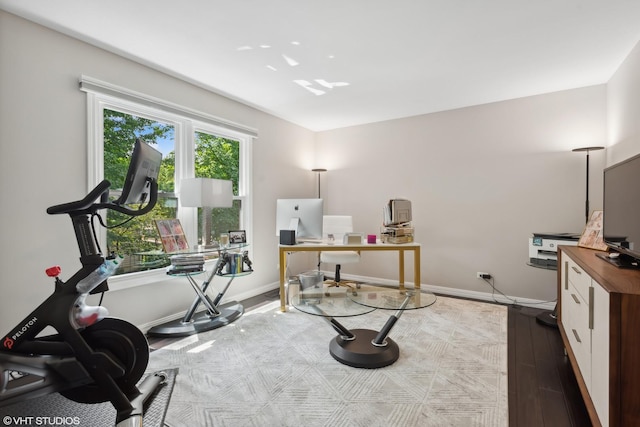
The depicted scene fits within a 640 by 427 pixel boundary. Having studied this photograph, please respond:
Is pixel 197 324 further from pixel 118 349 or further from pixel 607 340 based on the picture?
pixel 607 340

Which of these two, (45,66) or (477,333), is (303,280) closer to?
(477,333)

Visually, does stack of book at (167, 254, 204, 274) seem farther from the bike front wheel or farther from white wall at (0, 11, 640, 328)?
the bike front wheel

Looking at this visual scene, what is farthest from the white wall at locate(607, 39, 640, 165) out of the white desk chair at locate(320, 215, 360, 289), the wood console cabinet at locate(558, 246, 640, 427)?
the white desk chair at locate(320, 215, 360, 289)

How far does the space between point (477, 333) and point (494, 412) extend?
110cm

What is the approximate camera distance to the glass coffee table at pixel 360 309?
2.10 m

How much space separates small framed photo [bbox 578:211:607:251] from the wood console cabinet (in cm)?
57

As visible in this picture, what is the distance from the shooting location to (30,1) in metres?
1.89

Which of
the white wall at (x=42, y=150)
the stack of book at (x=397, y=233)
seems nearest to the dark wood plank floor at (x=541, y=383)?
the stack of book at (x=397, y=233)

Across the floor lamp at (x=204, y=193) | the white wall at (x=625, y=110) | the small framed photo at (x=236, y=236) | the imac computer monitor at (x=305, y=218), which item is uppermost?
the white wall at (x=625, y=110)

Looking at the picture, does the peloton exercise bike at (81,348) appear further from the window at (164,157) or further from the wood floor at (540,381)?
the wood floor at (540,381)

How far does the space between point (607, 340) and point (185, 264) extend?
9.21 ft

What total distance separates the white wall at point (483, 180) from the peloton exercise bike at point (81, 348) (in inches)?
133

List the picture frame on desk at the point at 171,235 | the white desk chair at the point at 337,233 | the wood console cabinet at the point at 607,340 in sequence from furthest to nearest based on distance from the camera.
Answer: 1. the white desk chair at the point at 337,233
2. the picture frame on desk at the point at 171,235
3. the wood console cabinet at the point at 607,340

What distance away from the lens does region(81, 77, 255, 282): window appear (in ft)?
8.16
